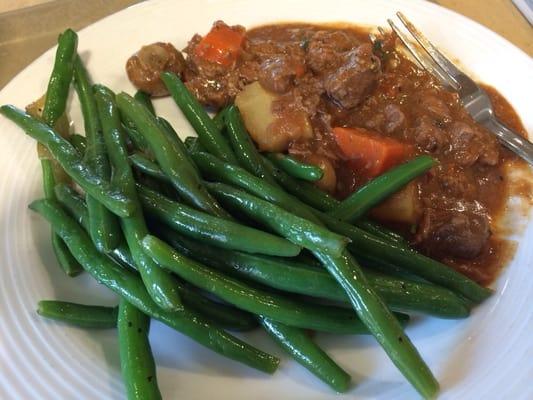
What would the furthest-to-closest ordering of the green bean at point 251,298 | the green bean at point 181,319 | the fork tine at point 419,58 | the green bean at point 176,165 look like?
the fork tine at point 419,58 < the green bean at point 176,165 < the green bean at point 181,319 < the green bean at point 251,298

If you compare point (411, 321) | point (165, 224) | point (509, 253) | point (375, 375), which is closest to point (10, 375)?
point (165, 224)

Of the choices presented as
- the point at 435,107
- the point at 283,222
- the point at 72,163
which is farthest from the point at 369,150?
the point at 72,163

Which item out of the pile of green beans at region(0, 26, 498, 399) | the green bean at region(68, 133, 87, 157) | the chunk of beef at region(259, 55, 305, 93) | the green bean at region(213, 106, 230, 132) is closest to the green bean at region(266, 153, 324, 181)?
the pile of green beans at region(0, 26, 498, 399)

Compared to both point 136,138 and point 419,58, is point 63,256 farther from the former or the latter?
point 419,58

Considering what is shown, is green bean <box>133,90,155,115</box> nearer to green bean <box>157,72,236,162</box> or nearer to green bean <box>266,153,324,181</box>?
green bean <box>157,72,236,162</box>

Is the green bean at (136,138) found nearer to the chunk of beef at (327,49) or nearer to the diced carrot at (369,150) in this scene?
the diced carrot at (369,150)

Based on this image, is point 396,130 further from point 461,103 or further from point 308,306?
point 308,306

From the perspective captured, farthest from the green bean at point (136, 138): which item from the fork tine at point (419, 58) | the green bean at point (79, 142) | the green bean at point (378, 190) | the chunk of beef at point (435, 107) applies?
the fork tine at point (419, 58)

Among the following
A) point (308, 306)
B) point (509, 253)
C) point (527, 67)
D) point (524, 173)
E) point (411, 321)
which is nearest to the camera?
point (308, 306)
